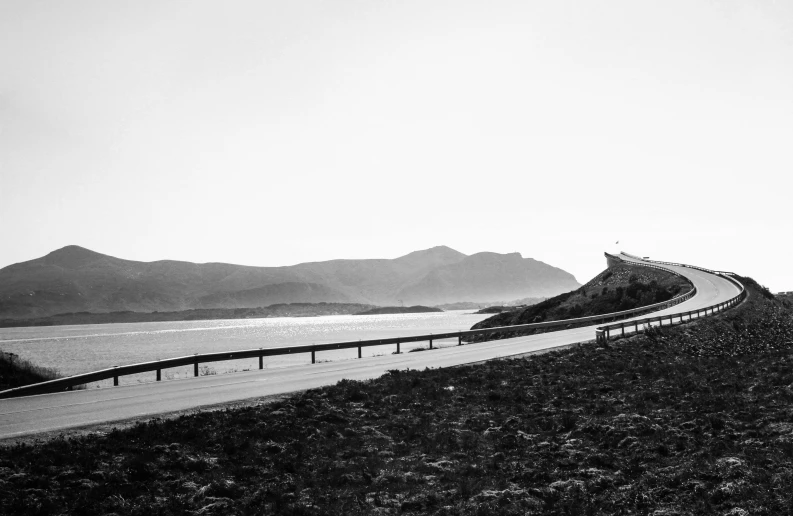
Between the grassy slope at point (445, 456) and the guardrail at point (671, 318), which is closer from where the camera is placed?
the grassy slope at point (445, 456)

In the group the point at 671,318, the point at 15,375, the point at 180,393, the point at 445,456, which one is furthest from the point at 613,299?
the point at 445,456


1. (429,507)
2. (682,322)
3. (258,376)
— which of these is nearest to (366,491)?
(429,507)

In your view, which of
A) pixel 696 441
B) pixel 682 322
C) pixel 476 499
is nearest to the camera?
pixel 476 499

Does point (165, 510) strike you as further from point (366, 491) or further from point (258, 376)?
point (258, 376)

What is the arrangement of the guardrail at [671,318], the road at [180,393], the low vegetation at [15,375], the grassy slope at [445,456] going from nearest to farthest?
the grassy slope at [445,456] < the road at [180,393] < the low vegetation at [15,375] < the guardrail at [671,318]

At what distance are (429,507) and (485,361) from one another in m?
16.7

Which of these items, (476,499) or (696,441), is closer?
(476,499)

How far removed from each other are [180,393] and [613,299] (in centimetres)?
6259

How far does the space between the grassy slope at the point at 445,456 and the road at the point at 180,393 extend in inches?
87.4

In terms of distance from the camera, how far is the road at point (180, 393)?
1417cm

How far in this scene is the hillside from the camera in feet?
224

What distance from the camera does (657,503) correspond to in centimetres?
858

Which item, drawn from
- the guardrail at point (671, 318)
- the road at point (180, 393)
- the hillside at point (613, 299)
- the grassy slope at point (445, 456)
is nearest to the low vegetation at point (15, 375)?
the road at point (180, 393)

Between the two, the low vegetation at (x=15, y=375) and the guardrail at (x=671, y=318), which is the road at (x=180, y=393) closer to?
the guardrail at (x=671, y=318)
